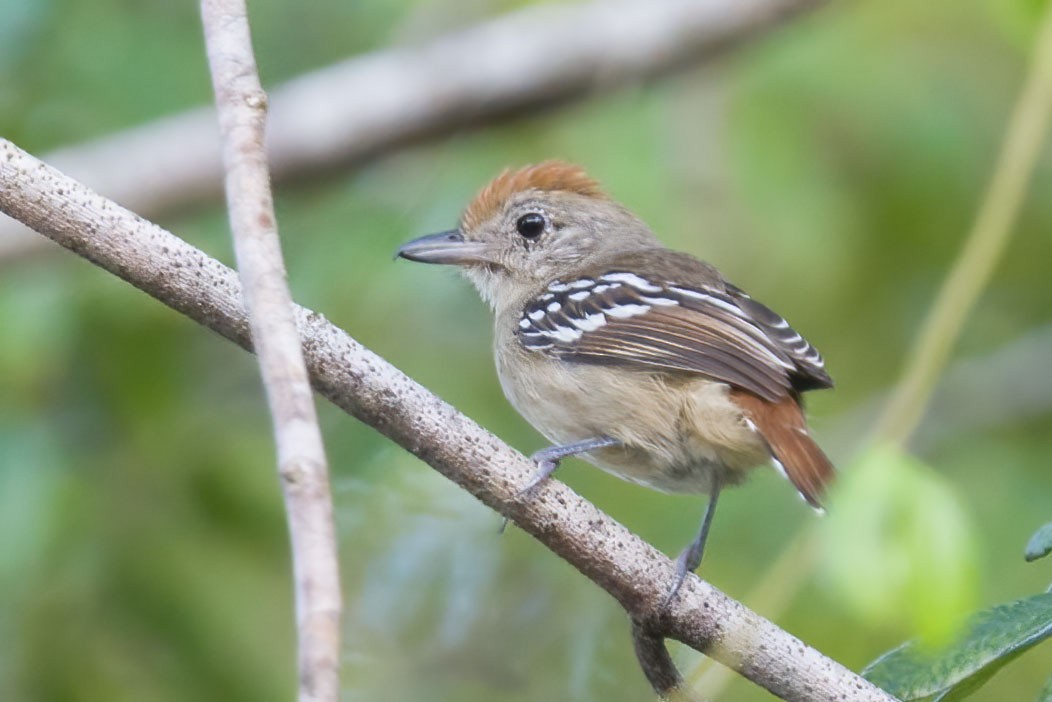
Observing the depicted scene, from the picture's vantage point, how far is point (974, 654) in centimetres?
233

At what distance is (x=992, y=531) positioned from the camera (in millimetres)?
5551

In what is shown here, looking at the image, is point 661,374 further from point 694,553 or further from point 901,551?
point 901,551

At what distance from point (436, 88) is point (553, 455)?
2.61m

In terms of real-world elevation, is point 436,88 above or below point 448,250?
above

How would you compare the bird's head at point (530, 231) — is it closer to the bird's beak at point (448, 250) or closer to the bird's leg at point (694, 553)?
the bird's beak at point (448, 250)

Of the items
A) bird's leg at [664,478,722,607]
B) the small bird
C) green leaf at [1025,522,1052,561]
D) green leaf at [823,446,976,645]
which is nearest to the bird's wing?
the small bird

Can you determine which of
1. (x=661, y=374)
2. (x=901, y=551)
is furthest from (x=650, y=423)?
(x=901, y=551)

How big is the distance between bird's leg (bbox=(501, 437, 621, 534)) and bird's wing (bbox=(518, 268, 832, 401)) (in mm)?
239

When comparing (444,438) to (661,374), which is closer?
(444,438)

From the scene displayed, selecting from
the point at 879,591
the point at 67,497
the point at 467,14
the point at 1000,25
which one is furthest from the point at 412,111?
the point at 879,591

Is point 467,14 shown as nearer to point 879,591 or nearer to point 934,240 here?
point 934,240

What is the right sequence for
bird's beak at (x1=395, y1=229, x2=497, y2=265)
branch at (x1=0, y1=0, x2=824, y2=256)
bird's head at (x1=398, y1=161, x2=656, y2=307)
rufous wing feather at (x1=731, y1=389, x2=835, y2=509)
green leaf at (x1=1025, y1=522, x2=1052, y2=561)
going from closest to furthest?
green leaf at (x1=1025, y1=522, x2=1052, y2=561)
rufous wing feather at (x1=731, y1=389, x2=835, y2=509)
bird's beak at (x1=395, y1=229, x2=497, y2=265)
bird's head at (x1=398, y1=161, x2=656, y2=307)
branch at (x1=0, y1=0, x2=824, y2=256)

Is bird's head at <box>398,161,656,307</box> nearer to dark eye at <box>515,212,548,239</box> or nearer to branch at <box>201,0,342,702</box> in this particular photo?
dark eye at <box>515,212,548,239</box>

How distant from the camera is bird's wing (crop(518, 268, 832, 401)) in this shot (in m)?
4.08
